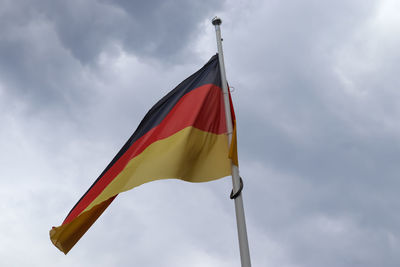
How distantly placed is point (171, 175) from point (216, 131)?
64.1 inches

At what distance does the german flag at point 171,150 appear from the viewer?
30.0ft

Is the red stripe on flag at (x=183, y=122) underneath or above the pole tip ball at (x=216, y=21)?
underneath

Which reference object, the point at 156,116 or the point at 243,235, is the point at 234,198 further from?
the point at 156,116

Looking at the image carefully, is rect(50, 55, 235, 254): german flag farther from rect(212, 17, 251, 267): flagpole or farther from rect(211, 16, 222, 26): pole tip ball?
rect(211, 16, 222, 26): pole tip ball

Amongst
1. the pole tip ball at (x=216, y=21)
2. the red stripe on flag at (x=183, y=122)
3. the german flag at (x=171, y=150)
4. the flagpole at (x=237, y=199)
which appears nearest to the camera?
the flagpole at (x=237, y=199)

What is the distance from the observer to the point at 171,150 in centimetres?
923

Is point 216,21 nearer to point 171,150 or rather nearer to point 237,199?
point 171,150

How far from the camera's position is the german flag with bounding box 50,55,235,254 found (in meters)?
9.16

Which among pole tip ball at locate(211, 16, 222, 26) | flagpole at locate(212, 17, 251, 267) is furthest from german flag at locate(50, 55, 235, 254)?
pole tip ball at locate(211, 16, 222, 26)

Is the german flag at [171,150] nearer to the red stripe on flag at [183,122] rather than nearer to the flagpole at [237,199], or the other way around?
the red stripe on flag at [183,122]

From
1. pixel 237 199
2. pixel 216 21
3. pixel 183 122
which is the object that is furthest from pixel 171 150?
pixel 216 21

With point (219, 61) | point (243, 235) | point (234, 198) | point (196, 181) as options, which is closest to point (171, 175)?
point (196, 181)

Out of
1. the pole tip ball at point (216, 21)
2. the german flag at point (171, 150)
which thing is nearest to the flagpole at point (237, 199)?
the german flag at point (171, 150)

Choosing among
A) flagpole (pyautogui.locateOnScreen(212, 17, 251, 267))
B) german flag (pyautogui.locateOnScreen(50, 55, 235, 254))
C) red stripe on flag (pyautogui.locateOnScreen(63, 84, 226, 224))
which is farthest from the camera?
red stripe on flag (pyautogui.locateOnScreen(63, 84, 226, 224))
